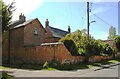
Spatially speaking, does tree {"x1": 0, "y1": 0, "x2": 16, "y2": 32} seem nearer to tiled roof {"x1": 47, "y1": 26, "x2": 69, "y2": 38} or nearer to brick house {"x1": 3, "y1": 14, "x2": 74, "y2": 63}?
brick house {"x1": 3, "y1": 14, "x2": 74, "y2": 63}

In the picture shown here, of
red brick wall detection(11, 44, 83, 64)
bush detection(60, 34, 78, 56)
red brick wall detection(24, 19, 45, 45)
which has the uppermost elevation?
red brick wall detection(24, 19, 45, 45)

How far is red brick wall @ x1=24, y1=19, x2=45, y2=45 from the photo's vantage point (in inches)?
1420

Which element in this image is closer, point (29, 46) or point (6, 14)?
point (6, 14)

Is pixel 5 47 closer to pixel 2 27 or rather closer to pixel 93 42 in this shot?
pixel 93 42

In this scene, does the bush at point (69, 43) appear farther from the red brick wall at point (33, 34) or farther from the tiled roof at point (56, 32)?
the tiled roof at point (56, 32)

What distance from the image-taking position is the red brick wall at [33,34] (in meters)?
36.1

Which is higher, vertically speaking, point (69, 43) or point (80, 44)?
point (69, 43)

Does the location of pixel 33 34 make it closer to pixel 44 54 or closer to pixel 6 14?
pixel 44 54

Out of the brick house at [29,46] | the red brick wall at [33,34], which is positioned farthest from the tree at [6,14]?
the red brick wall at [33,34]

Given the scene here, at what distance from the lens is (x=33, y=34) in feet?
124

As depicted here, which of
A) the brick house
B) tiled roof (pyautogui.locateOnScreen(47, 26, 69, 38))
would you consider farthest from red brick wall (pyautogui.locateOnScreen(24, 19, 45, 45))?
tiled roof (pyautogui.locateOnScreen(47, 26, 69, 38))

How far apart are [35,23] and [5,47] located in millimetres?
6248

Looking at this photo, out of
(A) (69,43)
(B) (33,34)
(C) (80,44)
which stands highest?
(B) (33,34)

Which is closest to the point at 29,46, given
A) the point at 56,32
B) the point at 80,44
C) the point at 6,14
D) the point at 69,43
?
the point at 69,43
